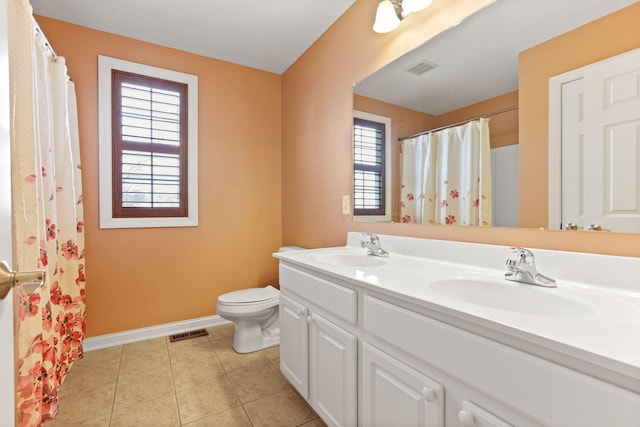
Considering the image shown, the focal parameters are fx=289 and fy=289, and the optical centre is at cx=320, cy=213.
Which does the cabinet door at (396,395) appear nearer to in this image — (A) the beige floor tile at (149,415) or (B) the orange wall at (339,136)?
(B) the orange wall at (339,136)

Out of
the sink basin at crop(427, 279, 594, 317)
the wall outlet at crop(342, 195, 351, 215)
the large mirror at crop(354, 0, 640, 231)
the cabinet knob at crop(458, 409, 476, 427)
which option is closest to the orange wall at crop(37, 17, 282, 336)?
the wall outlet at crop(342, 195, 351, 215)

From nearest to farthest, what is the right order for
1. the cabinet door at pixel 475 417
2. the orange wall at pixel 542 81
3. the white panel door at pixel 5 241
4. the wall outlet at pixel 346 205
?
the white panel door at pixel 5 241
the cabinet door at pixel 475 417
the orange wall at pixel 542 81
the wall outlet at pixel 346 205

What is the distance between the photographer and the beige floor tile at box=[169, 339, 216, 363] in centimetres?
204

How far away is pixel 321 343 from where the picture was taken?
4.27ft

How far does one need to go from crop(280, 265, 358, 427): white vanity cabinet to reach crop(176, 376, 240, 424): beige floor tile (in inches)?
13.9

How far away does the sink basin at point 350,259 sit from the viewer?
1587mm

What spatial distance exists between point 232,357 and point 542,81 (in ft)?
7.59

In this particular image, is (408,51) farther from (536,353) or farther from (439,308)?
(536,353)

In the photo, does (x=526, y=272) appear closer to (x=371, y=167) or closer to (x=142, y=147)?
(x=371, y=167)

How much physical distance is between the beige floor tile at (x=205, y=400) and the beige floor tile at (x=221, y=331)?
0.65 meters

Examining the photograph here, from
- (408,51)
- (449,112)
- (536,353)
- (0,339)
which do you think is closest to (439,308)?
(536,353)

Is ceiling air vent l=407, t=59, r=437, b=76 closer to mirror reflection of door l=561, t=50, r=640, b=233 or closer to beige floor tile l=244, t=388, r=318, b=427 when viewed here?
mirror reflection of door l=561, t=50, r=640, b=233

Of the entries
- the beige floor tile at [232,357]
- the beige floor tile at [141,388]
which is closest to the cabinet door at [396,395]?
the beige floor tile at [232,357]

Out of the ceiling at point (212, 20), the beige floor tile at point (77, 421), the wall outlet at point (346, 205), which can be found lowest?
the beige floor tile at point (77, 421)
